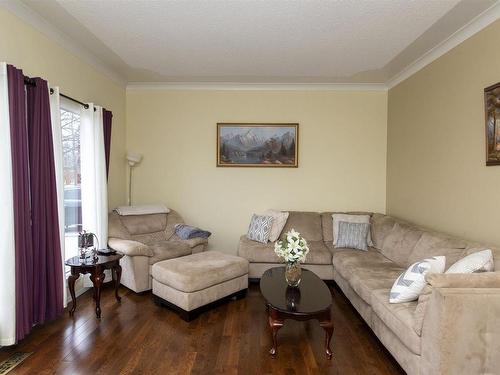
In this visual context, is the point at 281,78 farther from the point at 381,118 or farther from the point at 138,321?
the point at 138,321

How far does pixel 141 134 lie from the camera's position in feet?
15.7

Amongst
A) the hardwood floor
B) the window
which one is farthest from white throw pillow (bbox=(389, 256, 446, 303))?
the window

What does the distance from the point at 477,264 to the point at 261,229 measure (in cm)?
248

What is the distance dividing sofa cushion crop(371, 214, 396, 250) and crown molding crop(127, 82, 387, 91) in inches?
79.2

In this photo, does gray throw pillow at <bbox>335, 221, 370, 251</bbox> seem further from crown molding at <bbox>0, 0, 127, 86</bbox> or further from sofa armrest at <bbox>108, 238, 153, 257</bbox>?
crown molding at <bbox>0, 0, 127, 86</bbox>

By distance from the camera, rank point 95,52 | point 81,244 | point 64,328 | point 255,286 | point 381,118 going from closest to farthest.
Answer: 1. point 64,328
2. point 81,244
3. point 95,52
4. point 255,286
5. point 381,118

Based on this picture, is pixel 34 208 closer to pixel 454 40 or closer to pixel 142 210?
pixel 142 210

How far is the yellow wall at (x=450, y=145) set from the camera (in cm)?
265

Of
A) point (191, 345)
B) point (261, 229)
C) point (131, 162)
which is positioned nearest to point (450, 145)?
point (261, 229)

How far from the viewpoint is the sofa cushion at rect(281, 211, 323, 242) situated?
170 inches

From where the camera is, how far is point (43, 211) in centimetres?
264

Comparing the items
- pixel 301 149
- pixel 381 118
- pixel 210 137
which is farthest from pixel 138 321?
pixel 381 118

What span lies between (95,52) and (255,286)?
3.51 metres

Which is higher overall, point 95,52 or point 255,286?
point 95,52
